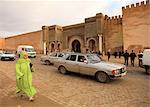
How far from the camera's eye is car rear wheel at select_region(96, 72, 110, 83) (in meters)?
9.16

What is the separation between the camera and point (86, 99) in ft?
20.1

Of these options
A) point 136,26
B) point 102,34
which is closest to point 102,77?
point 136,26

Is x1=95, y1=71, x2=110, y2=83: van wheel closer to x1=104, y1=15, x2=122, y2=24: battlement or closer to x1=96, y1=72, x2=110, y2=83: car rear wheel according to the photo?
x1=96, y1=72, x2=110, y2=83: car rear wheel

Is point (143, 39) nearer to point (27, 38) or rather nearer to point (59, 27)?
point (59, 27)

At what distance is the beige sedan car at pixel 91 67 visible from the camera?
9164 mm

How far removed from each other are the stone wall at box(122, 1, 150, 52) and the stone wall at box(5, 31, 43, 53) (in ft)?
69.4

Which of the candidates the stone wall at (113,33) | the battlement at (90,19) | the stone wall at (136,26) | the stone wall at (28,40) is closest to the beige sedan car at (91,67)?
the stone wall at (136,26)

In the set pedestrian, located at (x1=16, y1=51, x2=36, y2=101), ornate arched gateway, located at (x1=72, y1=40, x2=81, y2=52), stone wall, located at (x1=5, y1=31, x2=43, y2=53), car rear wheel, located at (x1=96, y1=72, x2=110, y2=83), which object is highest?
stone wall, located at (x1=5, y1=31, x2=43, y2=53)

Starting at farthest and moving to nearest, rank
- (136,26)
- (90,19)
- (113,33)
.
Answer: (90,19) < (113,33) < (136,26)

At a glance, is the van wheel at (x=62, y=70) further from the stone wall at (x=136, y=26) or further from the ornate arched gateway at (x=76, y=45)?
the ornate arched gateway at (x=76, y=45)

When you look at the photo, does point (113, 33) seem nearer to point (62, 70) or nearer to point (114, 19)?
point (114, 19)

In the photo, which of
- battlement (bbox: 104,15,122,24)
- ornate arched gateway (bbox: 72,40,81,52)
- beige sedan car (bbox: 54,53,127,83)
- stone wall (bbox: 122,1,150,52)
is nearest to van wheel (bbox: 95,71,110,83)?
beige sedan car (bbox: 54,53,127,83)

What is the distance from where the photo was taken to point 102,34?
31.0 metres

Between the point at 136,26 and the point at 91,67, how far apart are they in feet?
62.3
